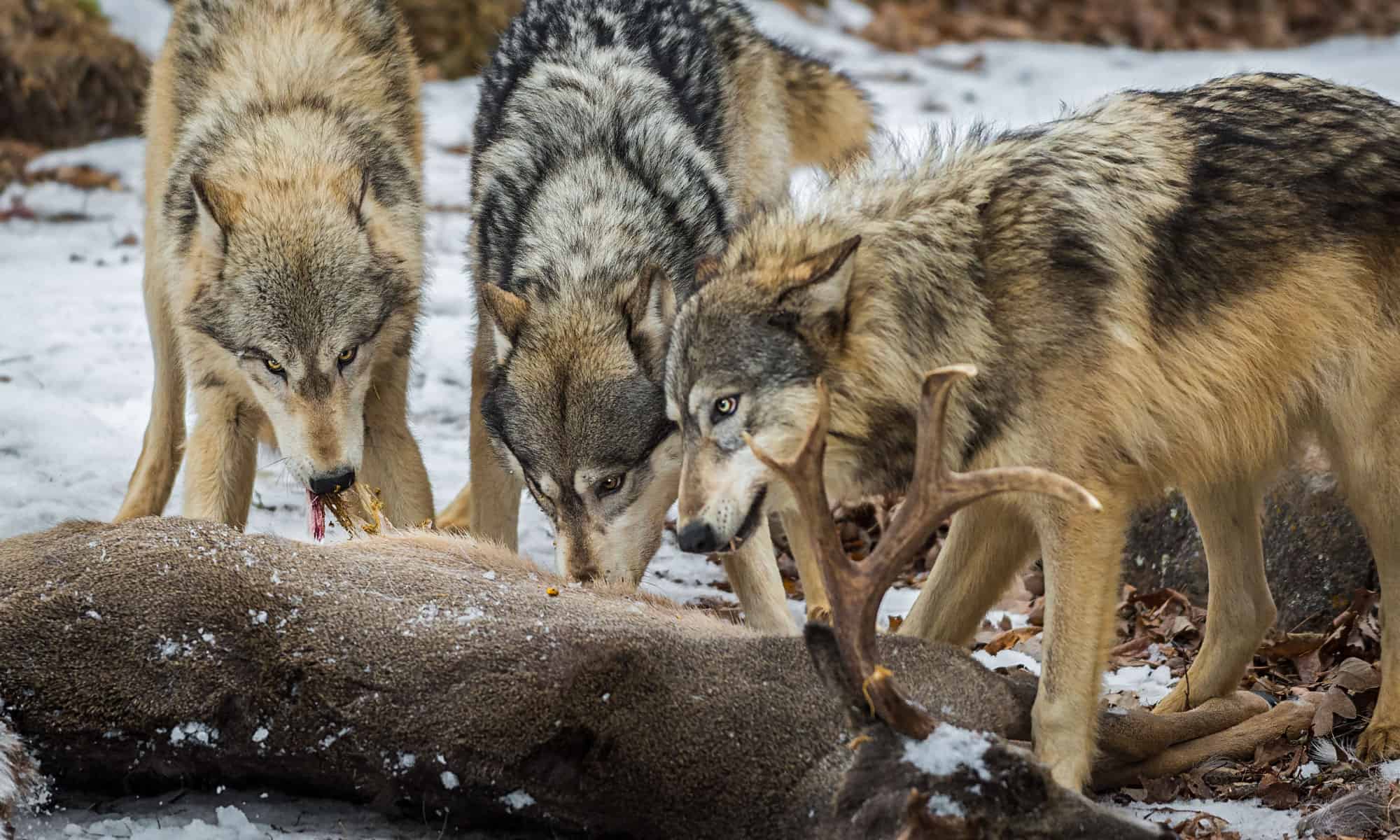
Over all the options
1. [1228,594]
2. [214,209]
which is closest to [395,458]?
[214,209]

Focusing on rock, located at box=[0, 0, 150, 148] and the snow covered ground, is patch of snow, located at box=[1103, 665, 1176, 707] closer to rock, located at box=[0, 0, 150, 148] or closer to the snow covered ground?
the snow covered ground

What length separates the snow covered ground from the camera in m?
6.54

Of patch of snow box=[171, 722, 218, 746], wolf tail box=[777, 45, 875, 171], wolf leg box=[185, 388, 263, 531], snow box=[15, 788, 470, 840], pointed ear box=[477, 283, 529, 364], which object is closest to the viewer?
snow box=[15, 788, 470, 840]

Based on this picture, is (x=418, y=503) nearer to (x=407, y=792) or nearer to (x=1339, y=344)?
(x=407, y=792)

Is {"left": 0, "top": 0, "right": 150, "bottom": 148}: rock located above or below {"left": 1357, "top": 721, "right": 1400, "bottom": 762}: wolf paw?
above

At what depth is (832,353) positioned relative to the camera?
4.47 m

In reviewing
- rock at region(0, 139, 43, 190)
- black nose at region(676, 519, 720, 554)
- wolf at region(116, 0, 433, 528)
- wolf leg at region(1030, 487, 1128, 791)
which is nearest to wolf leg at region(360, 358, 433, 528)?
wolf at region(116, 0, 433, 528)

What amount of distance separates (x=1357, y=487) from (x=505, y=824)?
2883 millimetres

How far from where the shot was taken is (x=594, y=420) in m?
5.09

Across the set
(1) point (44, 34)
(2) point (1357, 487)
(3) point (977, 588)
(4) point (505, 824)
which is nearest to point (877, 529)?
(3) point (977, 588)

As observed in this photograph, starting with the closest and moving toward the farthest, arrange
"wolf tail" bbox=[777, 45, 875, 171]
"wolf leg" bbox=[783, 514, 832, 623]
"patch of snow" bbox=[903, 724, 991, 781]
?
"patch of snow" bbox=[903, 724, 991, 781] < "wolf leg" bbox=[783, 514, 832, 623] < "wolf tail" bbox=[777, 45, 875, 171]

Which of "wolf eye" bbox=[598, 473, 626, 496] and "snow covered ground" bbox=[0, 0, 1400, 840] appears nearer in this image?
"wolf eye" bbox=[598, 473, 626, 496]

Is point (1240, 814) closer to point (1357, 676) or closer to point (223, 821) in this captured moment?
point (1357, 676)

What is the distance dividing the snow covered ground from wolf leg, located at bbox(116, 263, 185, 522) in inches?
9.1
